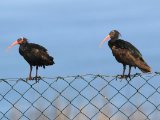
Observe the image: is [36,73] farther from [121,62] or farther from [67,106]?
[67,106]

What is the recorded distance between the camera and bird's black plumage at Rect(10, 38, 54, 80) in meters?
11.2

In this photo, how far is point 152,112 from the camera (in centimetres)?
609

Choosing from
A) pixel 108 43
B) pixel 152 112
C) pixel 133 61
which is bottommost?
pixel 152 112

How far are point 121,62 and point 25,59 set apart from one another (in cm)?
197

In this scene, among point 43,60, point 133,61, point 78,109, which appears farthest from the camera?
point 43,60

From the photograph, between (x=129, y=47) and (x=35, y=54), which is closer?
(x=129, y=47)

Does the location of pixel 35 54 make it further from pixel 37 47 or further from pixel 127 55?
pixel 127 55

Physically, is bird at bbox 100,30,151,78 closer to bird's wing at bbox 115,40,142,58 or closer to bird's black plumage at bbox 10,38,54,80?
bird's wing at bbox 115,40,142,58

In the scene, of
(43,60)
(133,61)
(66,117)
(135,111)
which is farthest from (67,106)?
(43,60)

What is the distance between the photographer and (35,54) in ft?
37.4

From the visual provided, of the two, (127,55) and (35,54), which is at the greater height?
(35,54)

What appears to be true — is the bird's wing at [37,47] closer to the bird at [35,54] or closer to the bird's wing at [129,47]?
the bird at [35,54]

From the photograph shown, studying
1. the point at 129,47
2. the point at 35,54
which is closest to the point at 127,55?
the point at 129,47

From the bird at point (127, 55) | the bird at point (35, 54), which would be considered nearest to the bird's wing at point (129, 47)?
the bird at point (127, 55)
